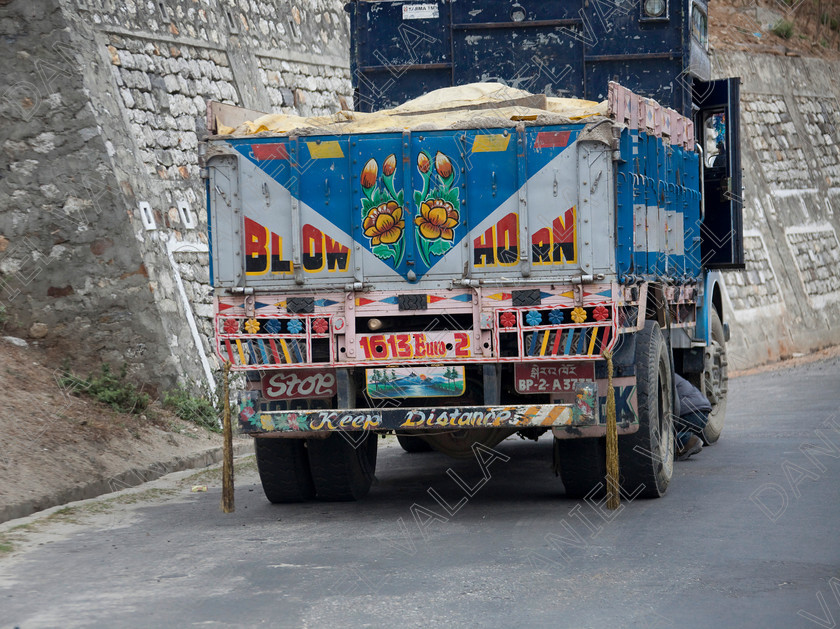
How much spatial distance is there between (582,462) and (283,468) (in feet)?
6.94

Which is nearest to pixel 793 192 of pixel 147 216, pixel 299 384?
pixel 147 216

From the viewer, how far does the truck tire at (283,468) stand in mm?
9336

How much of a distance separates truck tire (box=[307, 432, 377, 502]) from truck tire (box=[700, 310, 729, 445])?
13.3 feet

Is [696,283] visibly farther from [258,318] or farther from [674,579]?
[674,579]

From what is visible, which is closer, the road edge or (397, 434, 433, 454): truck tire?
the road edge

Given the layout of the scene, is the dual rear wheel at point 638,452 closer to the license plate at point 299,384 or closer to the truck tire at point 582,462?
the truck tire at point 582,462

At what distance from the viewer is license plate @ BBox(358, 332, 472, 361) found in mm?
8477

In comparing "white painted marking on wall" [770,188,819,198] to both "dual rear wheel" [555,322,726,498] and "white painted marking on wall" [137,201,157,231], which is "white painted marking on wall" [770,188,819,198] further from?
"dual rear wheel" [555,322,726,498]

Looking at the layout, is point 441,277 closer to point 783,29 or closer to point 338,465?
point 338,465

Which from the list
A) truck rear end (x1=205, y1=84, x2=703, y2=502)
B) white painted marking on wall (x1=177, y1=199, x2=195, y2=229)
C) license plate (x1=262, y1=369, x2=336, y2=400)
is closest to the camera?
truck rear end (x1=205, y1=84, x2=703, y2=502)

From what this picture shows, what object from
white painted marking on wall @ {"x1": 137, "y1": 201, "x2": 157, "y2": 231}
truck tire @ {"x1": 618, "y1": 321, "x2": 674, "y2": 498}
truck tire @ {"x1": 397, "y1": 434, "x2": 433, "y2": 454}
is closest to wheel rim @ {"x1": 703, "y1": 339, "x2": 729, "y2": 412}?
truck tire @ {"x1": 397, "y1": 434, "x2": 433, "y2": 454}

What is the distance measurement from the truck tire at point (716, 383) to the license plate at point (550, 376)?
4272 mm

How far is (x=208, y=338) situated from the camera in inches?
568

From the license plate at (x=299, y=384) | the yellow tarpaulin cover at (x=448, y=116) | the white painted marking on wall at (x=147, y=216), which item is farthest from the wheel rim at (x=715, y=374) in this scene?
the white painted marking on wall at (x=147, y=216)
